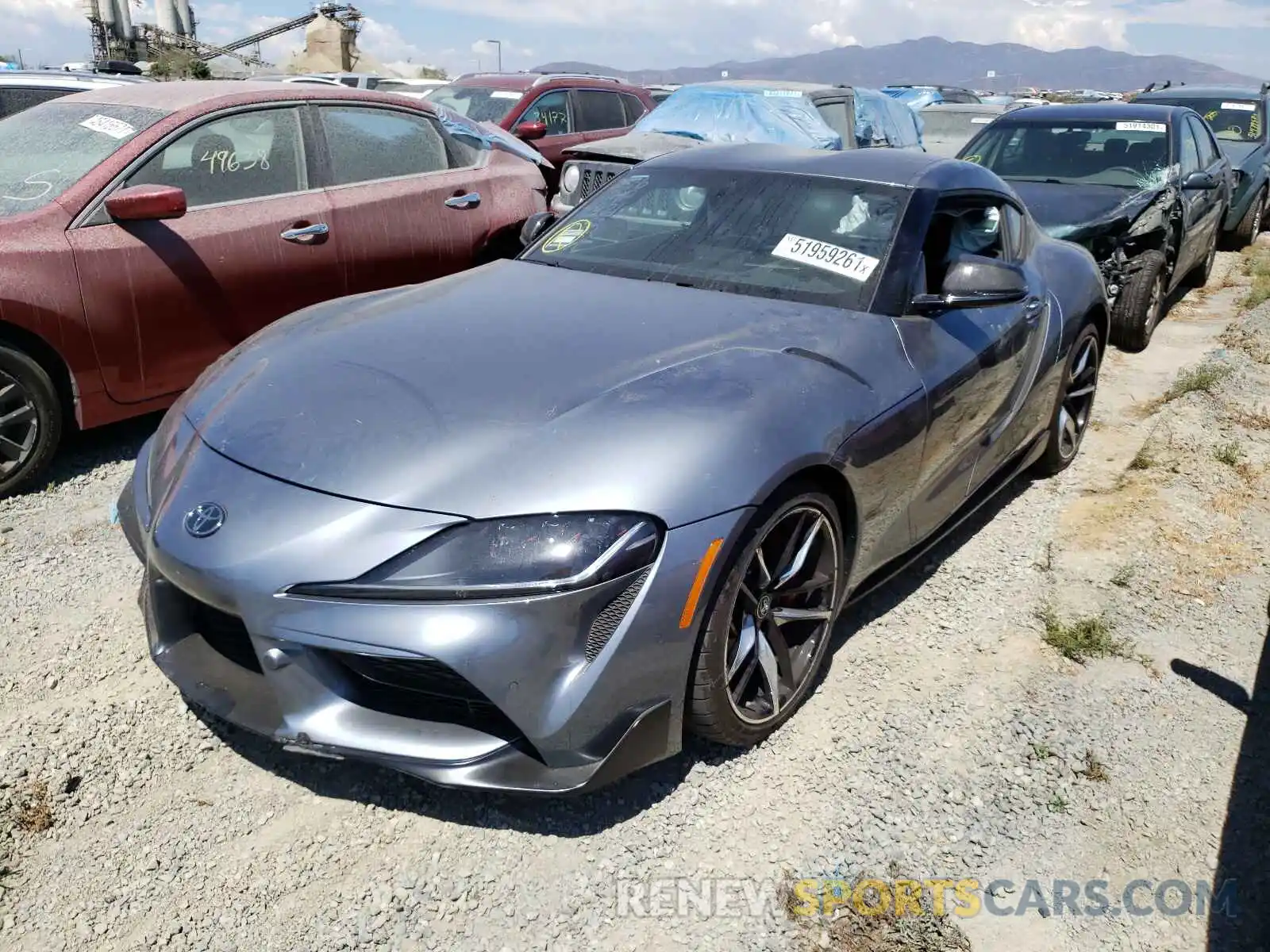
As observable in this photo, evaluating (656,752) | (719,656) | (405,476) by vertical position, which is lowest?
(656,752)

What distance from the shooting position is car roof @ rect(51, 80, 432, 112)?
14.5 feet

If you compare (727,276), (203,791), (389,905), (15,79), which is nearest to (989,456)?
(727,276)

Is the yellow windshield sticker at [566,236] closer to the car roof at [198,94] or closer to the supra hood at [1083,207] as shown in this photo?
the car roof at [198,94]

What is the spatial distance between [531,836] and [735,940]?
54 centimetres

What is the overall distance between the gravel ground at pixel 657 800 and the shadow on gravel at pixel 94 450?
1.53ft

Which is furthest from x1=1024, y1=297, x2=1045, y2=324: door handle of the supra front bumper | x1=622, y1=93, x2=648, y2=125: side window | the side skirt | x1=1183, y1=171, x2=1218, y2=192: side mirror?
x1=622, y1=93, x2=648, y2=125: side window

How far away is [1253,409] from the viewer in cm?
558

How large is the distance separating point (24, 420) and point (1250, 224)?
11.6 meters

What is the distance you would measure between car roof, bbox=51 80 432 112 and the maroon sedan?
13mm

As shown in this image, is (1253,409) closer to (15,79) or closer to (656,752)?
(656,752)

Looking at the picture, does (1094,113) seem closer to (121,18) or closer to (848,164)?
(848,164)

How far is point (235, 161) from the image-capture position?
4496 millimetres

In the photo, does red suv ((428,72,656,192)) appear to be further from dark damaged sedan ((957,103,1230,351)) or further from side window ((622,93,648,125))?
dark damaged sedan ((957,103,1230,351))

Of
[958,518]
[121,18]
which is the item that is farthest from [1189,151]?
[121,18]
